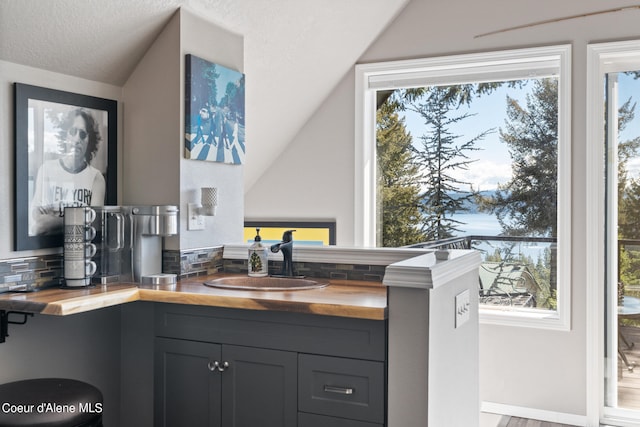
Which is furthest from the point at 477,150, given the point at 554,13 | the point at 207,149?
the point at 207,149

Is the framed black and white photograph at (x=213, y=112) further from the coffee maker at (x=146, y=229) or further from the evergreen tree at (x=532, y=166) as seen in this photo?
the evergreen tree at (x=532, y=166)

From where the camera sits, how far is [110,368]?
2.60 meters

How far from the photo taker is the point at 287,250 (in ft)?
8.71

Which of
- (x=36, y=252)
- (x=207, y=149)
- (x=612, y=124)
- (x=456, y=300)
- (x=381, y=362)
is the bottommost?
(x=381, y=362)

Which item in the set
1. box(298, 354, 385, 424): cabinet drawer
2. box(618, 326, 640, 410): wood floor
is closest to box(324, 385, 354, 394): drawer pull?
box(298, 354, 385, 424): cabinet drawer

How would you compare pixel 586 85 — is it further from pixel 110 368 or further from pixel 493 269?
pixel 110 368

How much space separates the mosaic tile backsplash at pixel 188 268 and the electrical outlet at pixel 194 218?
11 centimetres

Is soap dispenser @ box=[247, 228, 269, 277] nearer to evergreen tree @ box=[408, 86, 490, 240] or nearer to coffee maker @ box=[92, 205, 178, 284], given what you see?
coffee maker @ box=[92, 205, 178, 284]

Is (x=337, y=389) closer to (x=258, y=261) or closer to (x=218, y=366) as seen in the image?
(x=218, y=366)

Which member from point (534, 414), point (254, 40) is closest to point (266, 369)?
point (254, 40)

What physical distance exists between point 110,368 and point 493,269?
92.0 inches

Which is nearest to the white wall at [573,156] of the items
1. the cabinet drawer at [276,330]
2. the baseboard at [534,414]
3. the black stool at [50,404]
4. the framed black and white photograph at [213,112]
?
the baseboard at [534,414]

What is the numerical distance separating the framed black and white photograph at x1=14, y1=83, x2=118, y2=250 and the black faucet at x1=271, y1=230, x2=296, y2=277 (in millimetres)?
758

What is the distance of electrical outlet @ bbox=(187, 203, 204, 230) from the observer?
271cm
